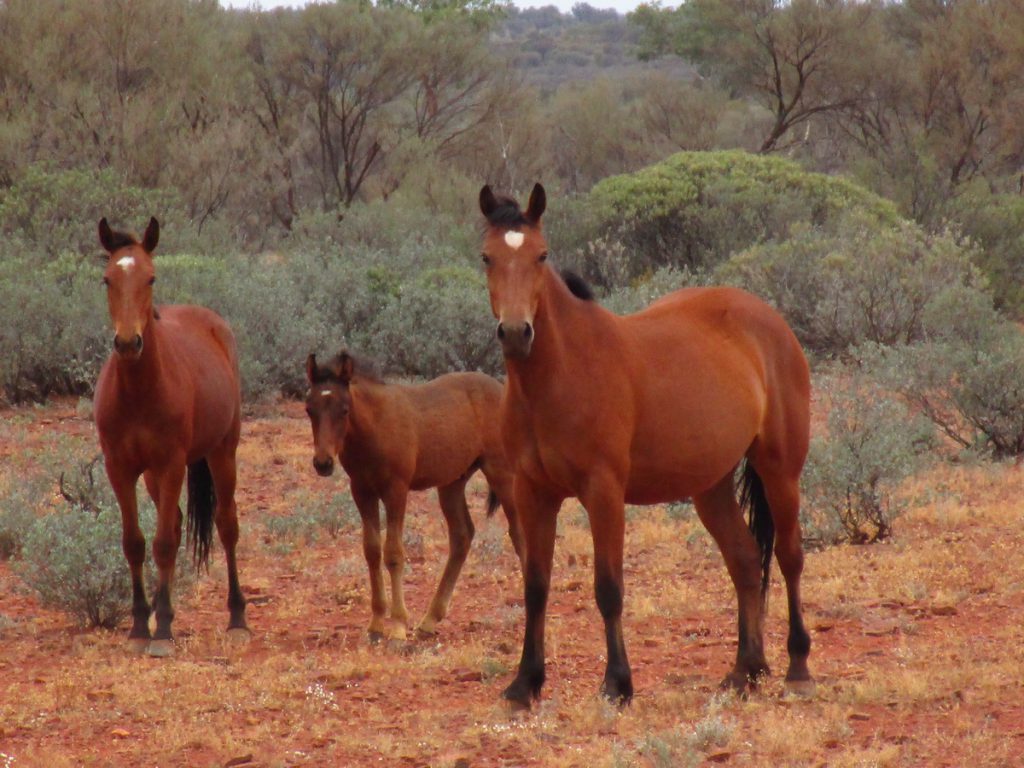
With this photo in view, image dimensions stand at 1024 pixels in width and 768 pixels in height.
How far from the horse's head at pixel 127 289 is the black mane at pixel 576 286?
2231mm

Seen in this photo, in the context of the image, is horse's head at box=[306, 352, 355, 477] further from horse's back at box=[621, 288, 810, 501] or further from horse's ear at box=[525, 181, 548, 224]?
horse's ear at box=[525, 181, 548, 224]

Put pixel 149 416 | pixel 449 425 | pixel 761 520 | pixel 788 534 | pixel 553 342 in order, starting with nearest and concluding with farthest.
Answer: pixel 553 342 < pixel 788 534 < pixel 761 520 < pixel 149 416 < pixel 449 425

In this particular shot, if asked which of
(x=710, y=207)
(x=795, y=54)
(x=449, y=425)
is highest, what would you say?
(x=795, y=54)

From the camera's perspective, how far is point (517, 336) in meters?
5.40

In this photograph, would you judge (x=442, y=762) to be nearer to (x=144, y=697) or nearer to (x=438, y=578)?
(x=144, y=697)

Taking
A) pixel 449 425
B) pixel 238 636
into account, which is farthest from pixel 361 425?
pixel 238 636

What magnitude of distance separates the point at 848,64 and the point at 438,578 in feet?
84.6

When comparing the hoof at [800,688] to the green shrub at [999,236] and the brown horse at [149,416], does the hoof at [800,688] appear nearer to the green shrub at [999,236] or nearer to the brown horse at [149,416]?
the brown horse at [149,416]

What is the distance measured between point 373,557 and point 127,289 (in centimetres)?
196

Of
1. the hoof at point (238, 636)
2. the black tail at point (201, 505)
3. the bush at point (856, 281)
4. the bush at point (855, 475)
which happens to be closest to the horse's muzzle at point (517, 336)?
the hoof at point (238, 636)

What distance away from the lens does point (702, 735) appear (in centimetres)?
529

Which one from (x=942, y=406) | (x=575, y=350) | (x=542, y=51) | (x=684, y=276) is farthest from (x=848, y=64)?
(x=542, y=51)

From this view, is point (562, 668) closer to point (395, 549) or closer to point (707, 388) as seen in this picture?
point (395, 549)

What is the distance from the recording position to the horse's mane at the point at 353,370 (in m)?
7.71
